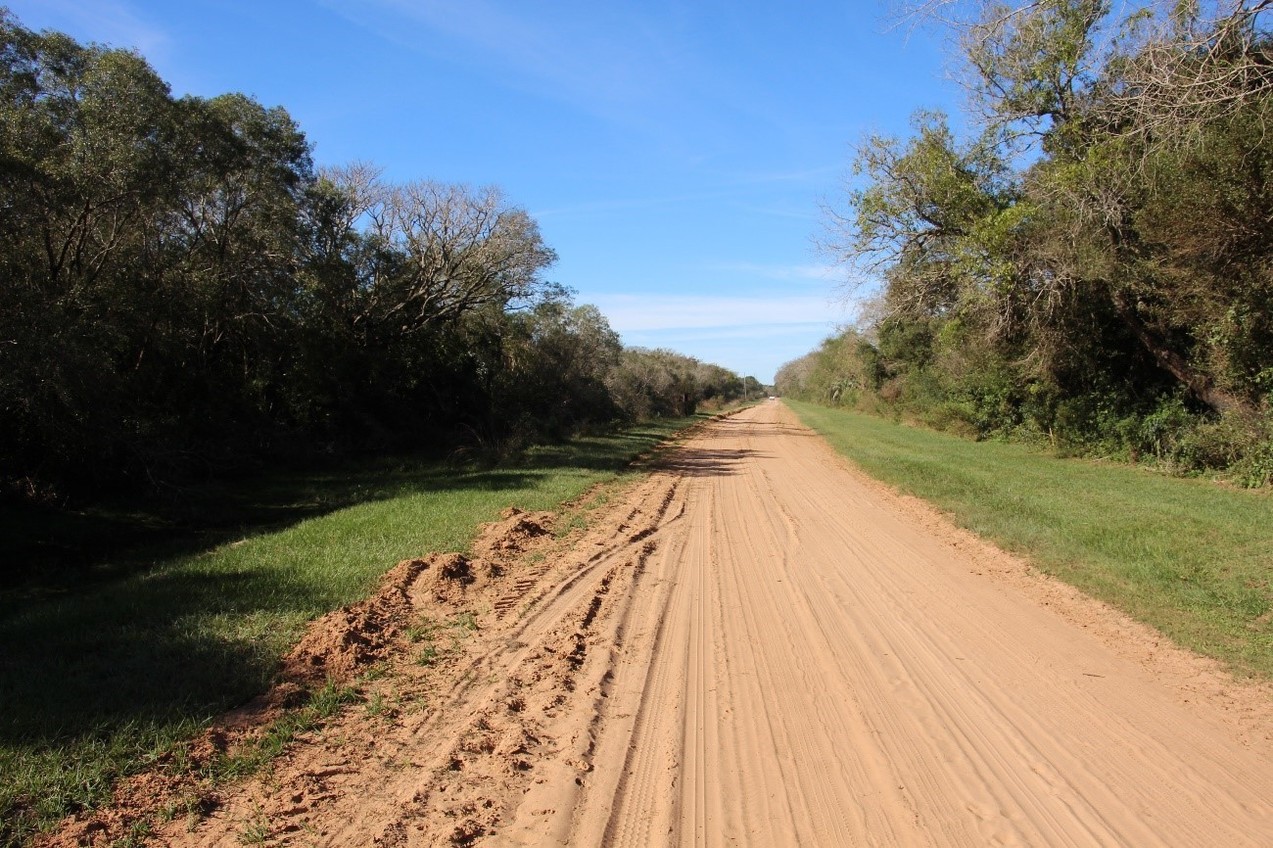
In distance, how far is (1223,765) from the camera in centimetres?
397

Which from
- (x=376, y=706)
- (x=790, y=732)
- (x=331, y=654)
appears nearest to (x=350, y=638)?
(x=331, y=654)

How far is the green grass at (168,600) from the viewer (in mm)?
4086

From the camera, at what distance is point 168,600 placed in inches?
281

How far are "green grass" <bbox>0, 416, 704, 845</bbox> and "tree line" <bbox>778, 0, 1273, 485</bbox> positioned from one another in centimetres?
1013

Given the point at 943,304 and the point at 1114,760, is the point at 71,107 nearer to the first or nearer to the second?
the point at 1114,760

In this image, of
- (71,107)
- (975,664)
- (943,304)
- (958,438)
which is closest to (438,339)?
(71,107)

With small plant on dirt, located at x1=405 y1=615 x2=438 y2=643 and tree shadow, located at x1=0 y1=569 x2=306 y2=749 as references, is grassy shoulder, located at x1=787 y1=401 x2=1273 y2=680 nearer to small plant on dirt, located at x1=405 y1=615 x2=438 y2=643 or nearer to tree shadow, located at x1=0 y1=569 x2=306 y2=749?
small plant on dirt, located at x1=405 y1=615 x2=438 y2=643

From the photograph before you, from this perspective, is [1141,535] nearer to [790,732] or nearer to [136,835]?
[790,732]

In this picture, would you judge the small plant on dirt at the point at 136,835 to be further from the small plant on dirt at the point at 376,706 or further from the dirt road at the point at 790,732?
the small plant on dirt at the point at 376,706

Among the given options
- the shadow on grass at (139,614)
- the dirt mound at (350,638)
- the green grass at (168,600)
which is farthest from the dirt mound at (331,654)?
the shadow on grass at (139,614)

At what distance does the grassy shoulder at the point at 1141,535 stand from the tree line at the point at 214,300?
13.7 meters

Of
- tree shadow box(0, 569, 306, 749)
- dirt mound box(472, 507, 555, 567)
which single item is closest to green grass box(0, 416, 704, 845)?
tree shadow box(0, 569, 306, 749)

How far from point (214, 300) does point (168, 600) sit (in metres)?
Result: 12.7

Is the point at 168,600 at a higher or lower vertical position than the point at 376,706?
higher
